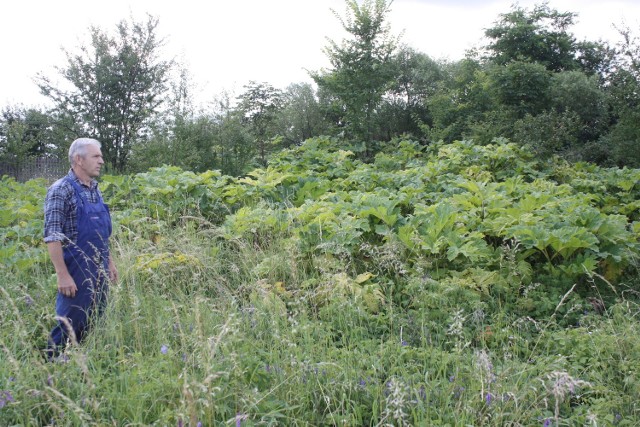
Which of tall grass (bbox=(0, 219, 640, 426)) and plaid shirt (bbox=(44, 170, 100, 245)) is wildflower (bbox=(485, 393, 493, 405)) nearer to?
tall grass (bbox=(0, 219, 640, 426))

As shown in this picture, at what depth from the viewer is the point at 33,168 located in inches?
749

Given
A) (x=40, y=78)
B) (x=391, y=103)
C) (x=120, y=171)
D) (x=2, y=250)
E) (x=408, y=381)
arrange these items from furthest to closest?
(x=391, y=103), (x=40, y=78), (x=120, y=171), (x=2, y=250), (x=408, y=381)

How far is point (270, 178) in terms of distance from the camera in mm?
8227

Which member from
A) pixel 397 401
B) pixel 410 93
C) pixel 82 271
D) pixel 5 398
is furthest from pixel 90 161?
pixel 410 93

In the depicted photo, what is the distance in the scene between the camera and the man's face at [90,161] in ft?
12.3

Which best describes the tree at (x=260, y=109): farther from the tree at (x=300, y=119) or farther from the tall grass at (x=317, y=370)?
the tall grass at (x=317, y=370)

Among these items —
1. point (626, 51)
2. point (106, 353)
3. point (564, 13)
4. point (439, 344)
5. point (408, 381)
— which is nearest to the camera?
point (408, 381)

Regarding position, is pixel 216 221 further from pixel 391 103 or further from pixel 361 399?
pixel 391 103

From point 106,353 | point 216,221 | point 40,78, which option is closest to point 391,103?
point 40,78

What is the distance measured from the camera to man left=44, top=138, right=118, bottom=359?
11.9 ft

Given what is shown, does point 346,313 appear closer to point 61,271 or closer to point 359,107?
point 61,271

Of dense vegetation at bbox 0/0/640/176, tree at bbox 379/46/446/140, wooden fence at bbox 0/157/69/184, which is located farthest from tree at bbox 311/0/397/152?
wooden fence at bbox 0/157/69/184

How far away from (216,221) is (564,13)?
20467 mm

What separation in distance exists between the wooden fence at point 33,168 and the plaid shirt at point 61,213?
15.7 metres
